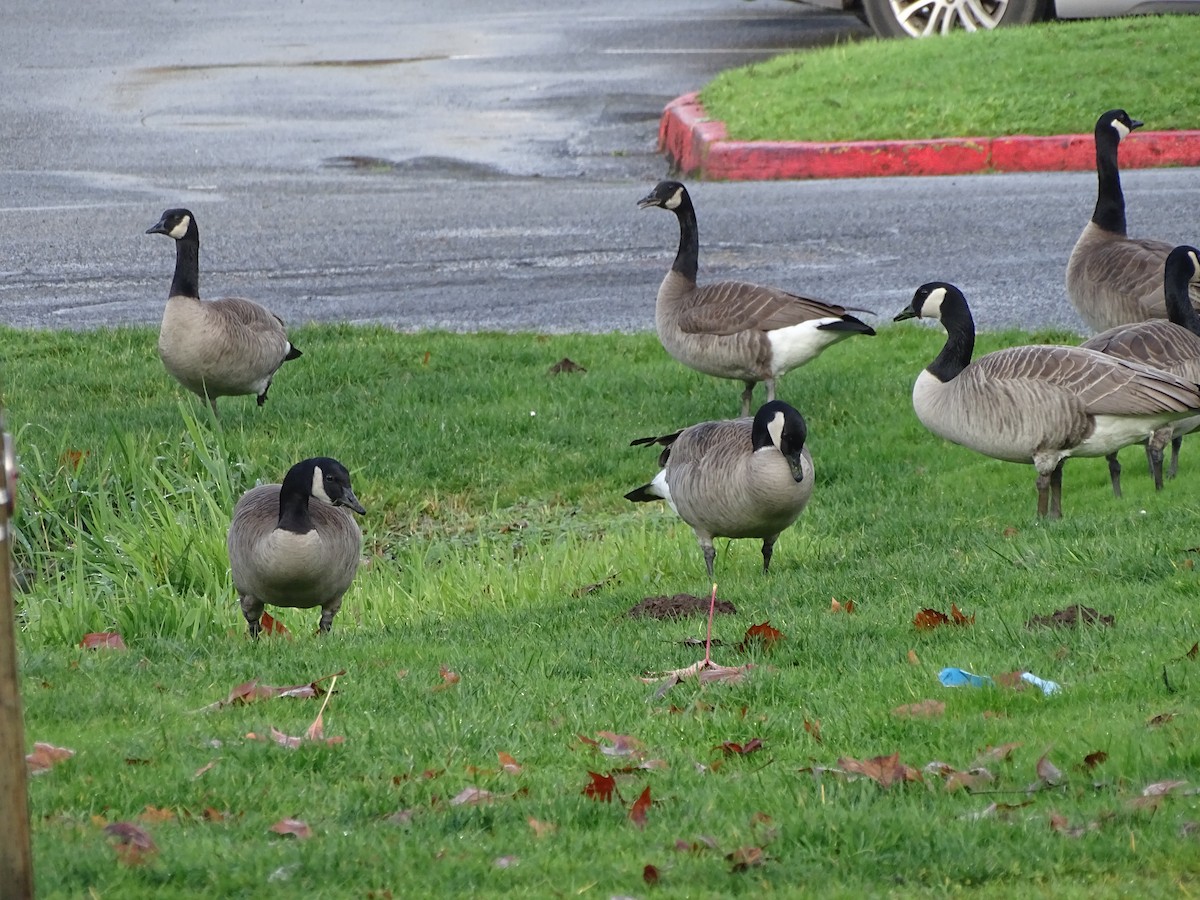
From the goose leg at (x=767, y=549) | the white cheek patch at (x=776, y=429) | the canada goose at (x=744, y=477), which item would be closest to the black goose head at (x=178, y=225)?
the canada goose at (x=744, y=477)

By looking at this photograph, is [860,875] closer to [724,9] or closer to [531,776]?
[531,776]

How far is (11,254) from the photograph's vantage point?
1401 cm

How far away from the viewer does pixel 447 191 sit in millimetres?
15938

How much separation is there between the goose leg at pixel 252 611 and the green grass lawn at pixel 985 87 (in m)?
9.67

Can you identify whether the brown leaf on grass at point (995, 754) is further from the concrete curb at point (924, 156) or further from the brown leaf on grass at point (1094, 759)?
the concrete curb at point (924, 156)

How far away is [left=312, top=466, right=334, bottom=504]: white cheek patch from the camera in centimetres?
707

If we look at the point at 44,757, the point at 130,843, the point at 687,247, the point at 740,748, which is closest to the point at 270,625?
the point at 44,757

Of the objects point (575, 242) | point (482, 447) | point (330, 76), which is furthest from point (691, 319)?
point (330, 76)

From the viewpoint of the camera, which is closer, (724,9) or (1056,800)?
(1056,800)

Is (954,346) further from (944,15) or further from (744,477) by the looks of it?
(944,15)

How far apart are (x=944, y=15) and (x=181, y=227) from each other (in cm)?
1180

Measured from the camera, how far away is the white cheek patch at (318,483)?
278 inches

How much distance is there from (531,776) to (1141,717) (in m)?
1.68

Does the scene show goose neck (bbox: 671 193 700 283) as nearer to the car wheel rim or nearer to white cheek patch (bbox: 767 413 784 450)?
white cheek patch (bbox: 767 413 784 450)
